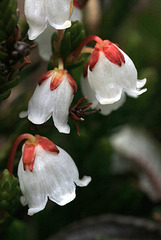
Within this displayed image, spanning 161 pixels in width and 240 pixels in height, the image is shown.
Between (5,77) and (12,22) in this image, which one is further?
(5,77)

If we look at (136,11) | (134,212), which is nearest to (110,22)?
(136,11)

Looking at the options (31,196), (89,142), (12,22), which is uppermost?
(12,22)

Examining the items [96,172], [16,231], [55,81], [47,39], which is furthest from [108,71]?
[96,172]

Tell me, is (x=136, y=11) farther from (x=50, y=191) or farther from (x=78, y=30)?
(x=50, y=191)

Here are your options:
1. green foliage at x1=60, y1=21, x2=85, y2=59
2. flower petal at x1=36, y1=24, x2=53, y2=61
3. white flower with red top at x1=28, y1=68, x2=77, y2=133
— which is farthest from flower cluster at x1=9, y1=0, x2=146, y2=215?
flower petal at x1=36, y1=24, x2=53, y2=61

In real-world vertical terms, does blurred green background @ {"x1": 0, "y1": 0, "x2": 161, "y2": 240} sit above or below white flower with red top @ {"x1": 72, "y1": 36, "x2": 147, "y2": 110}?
below

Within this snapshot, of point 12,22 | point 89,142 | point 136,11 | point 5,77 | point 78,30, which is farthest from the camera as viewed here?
point 136,11

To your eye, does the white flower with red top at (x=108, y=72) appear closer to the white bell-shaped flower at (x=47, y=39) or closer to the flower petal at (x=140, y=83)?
the flower petal at (x=140, y=83)

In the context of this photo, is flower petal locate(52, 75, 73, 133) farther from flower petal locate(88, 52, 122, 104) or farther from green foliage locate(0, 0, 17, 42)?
green foliage locate(0, 0, 17, 42)

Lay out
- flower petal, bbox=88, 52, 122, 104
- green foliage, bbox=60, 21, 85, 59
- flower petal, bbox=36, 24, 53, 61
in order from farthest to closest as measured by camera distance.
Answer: flower petal, bbox=36, 24, 53, 61 → green foliage, bbox=60, 21, 85, 59 → flower petal, bbox=88, 52, 122, 104
